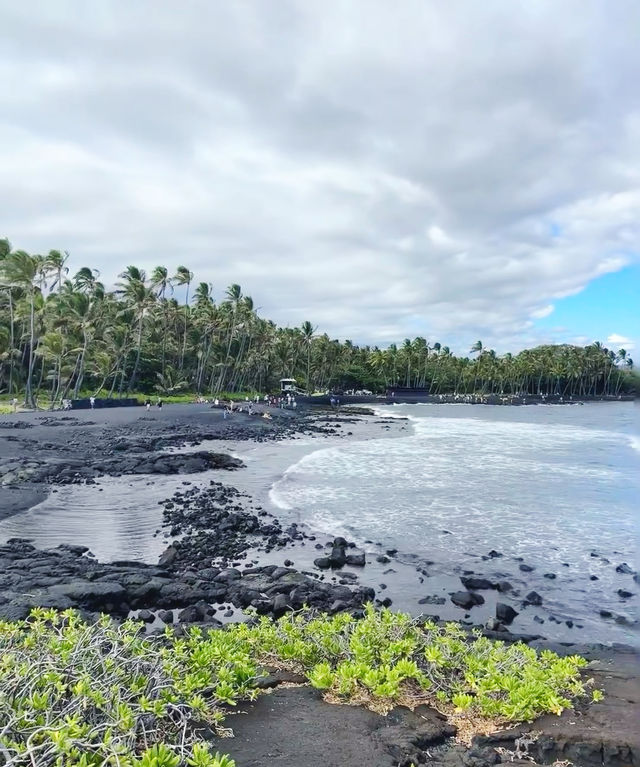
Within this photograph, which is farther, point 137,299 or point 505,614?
point 137,299

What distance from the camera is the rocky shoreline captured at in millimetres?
4535

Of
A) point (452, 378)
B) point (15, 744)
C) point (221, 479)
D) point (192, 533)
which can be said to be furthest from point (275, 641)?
point (452, 378)

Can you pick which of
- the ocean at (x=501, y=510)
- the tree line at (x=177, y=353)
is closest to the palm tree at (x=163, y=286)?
the tree line at (x=177, y=353)

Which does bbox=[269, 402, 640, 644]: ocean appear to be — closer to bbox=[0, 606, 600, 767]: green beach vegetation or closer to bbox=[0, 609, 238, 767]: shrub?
bbox=[0, 606, 600, 767]: green beach vegetation

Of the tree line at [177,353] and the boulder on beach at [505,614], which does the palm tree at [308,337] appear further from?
the boulder on beach at [505,614]

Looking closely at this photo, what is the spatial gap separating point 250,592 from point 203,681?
492 centimetres

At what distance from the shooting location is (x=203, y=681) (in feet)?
15.5

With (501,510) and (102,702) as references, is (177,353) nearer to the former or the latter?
(501,510)

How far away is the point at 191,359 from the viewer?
247 feet

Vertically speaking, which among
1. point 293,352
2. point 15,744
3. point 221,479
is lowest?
point 221,479

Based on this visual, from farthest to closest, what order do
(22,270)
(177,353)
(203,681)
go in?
1. (177,353)
2. (22,270)
3. (203,681)

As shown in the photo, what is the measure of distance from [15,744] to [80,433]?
30.4 m

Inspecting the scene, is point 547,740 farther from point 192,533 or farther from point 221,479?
point 221,479

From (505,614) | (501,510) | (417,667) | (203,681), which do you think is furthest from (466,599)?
(501,510)
